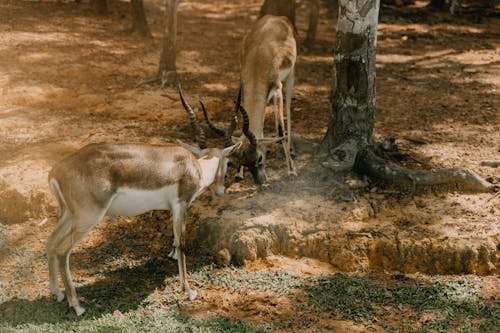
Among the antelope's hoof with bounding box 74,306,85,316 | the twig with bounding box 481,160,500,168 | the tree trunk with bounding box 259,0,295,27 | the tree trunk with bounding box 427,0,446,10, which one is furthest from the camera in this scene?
the tree trunk with bounding box 427,0,446,10

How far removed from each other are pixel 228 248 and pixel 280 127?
2109mm

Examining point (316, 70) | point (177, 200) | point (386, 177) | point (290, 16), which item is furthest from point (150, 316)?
point (290, 16)

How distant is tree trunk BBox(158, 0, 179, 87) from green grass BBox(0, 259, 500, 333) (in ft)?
16.7

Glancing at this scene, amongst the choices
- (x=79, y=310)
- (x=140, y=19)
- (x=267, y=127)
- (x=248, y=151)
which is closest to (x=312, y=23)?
(x=140, y=19)

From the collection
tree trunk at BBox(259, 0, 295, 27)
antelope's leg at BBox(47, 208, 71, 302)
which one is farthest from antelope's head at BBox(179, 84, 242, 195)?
tree trunk at BBox(259, 0, 295, 27)

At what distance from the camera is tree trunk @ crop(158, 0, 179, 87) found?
10883mm

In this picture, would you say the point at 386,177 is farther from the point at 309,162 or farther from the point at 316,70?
the point at 316,70

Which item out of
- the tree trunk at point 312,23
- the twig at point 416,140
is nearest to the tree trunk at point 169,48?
Result: the tree trunk at point 312,23

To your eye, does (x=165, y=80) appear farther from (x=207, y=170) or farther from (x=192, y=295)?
(x=192, y=295)

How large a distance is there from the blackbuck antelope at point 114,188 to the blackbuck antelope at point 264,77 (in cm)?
139

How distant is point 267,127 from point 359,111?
2.08m

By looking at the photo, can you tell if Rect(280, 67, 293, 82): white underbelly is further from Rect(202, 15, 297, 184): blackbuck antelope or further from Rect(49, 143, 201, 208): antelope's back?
Rect(49, 143, 201, 208): antelope's back

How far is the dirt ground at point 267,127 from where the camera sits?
6867mm

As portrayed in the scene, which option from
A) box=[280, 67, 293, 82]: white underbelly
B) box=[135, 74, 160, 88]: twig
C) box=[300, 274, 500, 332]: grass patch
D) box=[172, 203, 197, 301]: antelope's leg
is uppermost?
box=[280, 67, 293, 82]: white underbelly
